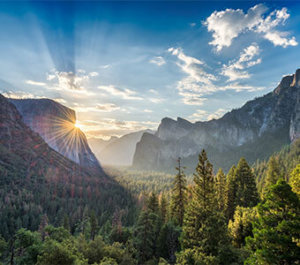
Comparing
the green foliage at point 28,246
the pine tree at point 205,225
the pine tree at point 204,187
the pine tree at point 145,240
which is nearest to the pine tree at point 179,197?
the pine tree at point 145,240

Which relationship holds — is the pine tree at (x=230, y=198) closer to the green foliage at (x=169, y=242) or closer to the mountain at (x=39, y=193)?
the green foliage at (x=169, y=242)

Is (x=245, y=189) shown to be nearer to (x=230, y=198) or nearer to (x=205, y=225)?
(x=230, y=198)

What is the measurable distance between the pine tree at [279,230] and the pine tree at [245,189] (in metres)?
25.1

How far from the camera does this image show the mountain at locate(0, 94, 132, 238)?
309 feet

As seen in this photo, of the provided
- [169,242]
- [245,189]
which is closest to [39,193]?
[169,242]

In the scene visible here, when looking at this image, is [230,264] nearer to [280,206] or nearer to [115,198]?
[280,206]

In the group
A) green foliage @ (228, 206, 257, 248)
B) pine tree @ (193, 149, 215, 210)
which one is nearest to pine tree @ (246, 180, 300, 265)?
pine tree @ (193, 149, 215, 210)

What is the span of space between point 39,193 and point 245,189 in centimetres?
14490

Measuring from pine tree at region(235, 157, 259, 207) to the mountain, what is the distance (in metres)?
66.5

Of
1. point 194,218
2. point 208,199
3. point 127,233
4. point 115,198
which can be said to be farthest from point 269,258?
point 115,198

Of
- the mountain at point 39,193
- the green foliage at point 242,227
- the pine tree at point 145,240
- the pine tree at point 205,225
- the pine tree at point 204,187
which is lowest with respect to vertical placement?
the mountain at point 39,193

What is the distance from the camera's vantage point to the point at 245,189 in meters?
35.3

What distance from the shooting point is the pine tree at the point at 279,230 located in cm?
1022

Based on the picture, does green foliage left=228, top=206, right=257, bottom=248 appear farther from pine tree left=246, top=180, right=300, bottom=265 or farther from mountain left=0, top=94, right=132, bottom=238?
mountain left=0, top=94, right=132, bottom=238
